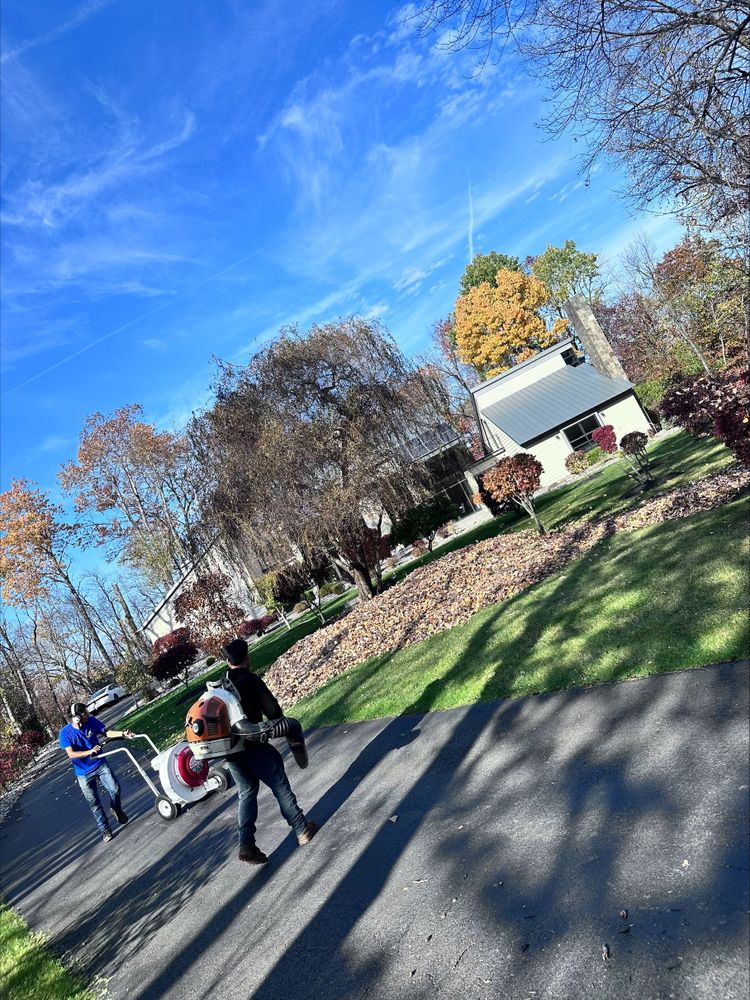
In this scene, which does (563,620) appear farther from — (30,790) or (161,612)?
(161,612)

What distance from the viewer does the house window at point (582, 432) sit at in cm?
2762

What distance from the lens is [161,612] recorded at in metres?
38.0

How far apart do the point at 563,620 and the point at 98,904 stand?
587cm

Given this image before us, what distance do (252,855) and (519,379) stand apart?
2907cm

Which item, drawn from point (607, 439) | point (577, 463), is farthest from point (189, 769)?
point (577, 463)

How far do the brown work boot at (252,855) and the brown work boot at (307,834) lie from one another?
33 cm

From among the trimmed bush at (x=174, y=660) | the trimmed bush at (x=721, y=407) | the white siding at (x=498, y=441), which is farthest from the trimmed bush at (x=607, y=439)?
the trimmed bush at (x=174, y=660)

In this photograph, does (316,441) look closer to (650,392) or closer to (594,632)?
(594,632)

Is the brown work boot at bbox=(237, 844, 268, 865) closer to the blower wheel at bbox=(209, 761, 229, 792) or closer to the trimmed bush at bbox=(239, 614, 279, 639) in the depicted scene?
the blower wheel at bbox=(209, 761, 229, 792)

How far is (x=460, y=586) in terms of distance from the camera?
11.2 meters

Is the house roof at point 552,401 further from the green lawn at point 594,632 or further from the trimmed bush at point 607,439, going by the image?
the green lawn at point 594,632

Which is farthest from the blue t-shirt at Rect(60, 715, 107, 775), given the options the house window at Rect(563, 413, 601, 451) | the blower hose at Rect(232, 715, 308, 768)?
the house window at Rect(563, 413, 601, 451)

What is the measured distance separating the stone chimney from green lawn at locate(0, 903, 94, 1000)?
28.8 metres

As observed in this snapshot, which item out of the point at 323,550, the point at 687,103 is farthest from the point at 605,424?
the point at 687,103
